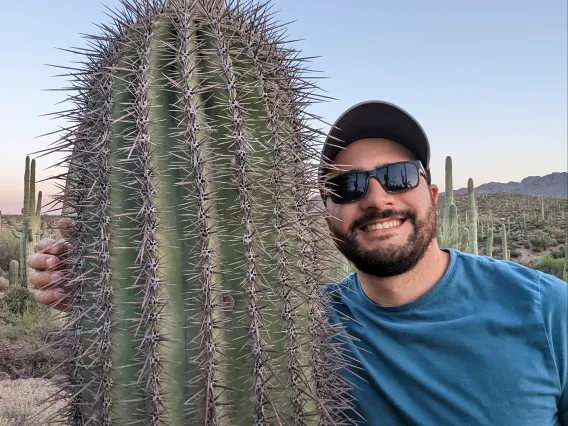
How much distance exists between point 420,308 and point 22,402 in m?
5.92

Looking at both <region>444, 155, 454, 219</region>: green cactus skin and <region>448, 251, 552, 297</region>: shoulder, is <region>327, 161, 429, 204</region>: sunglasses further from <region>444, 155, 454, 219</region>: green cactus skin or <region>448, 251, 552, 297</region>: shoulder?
<region>444, 155, 454, 219</region>: green cactus skin

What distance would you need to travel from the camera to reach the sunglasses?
8.71 feet

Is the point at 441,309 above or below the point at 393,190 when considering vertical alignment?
below

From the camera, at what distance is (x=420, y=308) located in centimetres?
261

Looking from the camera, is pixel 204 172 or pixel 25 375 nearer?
pixel 204 172

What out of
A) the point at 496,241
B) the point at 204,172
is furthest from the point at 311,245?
the point at 496,241

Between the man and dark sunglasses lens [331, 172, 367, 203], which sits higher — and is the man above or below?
below

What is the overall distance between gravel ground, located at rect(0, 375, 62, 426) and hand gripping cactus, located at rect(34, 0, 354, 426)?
14.5ft

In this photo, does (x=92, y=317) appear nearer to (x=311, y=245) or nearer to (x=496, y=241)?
(x=311, y=245)

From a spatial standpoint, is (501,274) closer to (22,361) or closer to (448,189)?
(22,361)

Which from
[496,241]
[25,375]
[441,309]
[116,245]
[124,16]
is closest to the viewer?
[116,245]

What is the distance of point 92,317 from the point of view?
1660mm

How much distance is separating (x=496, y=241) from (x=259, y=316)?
90.1 ft

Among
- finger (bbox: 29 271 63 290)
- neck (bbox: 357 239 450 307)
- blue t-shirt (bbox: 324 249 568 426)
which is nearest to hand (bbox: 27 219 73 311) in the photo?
finger (bbox: 29 271 63 290)
